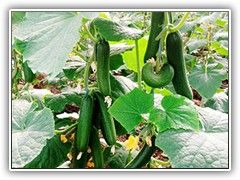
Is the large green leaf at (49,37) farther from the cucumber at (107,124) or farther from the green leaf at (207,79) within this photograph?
the green leaf at (207,79)

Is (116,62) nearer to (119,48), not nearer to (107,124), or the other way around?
(119,48)

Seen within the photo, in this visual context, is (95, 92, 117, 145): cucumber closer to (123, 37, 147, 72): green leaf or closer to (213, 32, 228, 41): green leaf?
(123, 37, 147, 72): green leaf

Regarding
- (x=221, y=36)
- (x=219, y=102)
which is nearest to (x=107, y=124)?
(x=219, y=102)
